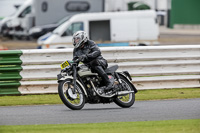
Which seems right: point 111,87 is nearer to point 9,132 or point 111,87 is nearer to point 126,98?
point 126,98

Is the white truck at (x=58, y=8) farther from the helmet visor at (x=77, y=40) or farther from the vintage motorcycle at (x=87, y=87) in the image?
the helmet visor at (x=77, y=40)

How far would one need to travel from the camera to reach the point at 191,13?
158ft

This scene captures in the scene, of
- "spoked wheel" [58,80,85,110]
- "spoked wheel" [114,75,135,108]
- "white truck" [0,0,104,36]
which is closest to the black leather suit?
"spoked wheel" [114,75,135,108]

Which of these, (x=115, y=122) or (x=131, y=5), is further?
(x=131, y=5)

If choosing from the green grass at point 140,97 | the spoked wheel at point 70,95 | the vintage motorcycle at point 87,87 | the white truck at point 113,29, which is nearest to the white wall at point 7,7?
the white truck at point 113,29

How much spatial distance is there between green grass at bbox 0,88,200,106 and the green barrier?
0.63ft

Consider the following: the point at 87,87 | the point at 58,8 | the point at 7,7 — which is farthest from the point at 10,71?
the point at 7,7

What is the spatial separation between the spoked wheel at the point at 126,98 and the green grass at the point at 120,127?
74.6 inches

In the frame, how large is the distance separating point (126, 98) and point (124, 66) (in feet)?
6.89

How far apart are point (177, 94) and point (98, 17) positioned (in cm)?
1250

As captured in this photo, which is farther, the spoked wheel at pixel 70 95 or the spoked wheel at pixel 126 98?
the spoked wheel at pixel 126 98

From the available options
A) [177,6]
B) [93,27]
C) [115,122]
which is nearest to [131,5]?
[177,6]

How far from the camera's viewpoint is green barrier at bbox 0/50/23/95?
11.7m

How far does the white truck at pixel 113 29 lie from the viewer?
75.3 feet
